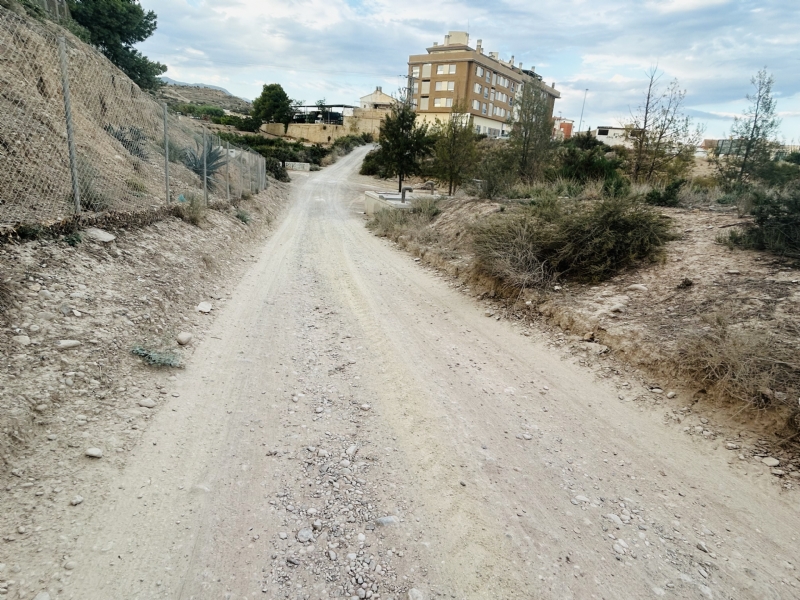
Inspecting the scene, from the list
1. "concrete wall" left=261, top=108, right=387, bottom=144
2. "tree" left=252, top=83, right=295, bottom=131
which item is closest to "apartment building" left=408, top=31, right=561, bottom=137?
"concrete wall" left=261, top=108, right=387, bottom=144

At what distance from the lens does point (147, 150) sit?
12656 mm

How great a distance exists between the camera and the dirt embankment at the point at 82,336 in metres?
3.08

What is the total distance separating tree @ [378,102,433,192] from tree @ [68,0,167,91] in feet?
60.1

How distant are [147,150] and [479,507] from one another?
13745 mm

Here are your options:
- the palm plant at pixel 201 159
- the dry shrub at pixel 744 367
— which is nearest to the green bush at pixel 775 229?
the dry shrub at pixel 744 367

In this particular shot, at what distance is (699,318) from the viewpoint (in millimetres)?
5105

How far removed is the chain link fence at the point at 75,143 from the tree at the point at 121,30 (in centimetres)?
1699

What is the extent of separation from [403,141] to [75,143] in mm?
26327

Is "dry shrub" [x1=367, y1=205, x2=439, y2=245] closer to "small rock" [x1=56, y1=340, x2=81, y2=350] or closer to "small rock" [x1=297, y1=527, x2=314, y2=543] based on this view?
"small rock" [x1=56, y1=340, x2=81, y2=350]

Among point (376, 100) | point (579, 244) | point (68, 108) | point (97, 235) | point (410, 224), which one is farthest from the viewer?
point (376, 100)

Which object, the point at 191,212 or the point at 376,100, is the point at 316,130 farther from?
the point at 191,212

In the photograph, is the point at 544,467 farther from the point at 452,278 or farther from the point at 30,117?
the point at 30,117

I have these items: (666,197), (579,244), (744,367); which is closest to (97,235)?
(579,244)

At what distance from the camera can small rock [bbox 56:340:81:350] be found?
3842 millimetres
